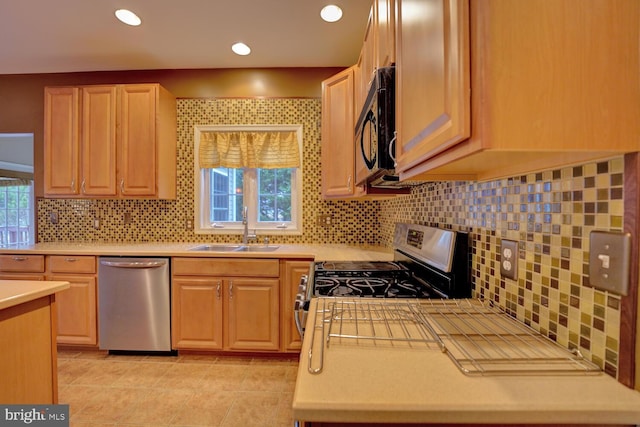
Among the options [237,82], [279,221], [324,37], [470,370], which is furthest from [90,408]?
[324,37]

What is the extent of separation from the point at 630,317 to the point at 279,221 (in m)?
2.61

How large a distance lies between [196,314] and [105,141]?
1.69 metres

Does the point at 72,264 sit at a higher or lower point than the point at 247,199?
lower

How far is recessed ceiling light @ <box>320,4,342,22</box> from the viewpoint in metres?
2.13

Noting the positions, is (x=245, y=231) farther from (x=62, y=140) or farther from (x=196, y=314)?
(x=62, y=140)

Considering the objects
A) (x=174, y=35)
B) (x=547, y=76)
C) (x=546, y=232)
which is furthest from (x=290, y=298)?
(x=174, y=35)

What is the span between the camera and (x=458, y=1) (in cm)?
62

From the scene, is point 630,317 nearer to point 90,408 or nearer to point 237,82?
point 90,408

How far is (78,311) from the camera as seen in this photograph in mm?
2389

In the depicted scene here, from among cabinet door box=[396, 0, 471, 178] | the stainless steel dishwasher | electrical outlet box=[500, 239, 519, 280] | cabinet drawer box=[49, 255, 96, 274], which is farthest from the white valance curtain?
electrical outlet box=[500, 239, 519, 280]

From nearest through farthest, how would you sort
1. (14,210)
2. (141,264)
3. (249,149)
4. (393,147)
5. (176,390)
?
(393,147), (176,390), (141,264), (249,149), (14,210)

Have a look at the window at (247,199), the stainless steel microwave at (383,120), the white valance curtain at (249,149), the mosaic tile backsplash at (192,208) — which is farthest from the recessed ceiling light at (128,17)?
the stainless steel microwave at (383,120)

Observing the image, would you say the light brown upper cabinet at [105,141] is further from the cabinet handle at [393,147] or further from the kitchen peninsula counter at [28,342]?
the cabinet handle at [393,147]

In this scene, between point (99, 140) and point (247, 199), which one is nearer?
point (99, 140)
